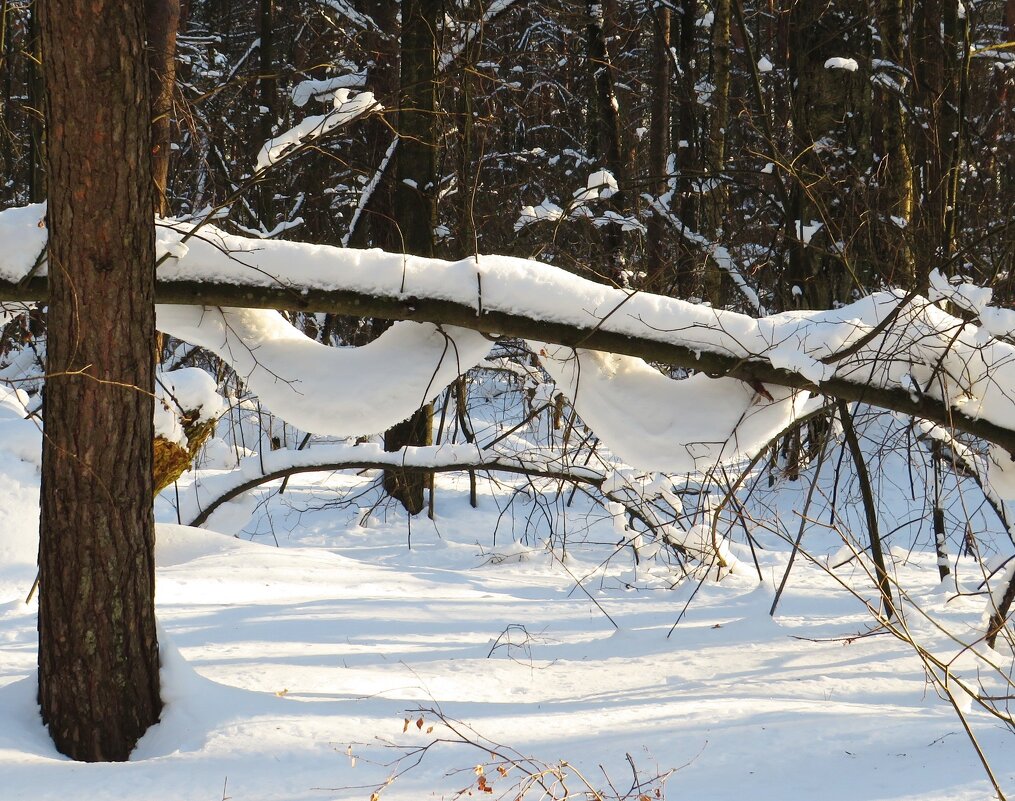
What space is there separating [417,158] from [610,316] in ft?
15.2

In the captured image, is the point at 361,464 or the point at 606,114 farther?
the point at 606,114

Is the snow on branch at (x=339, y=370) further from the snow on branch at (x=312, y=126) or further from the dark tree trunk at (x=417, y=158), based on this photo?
the dark tree trunk at (x=417, y=158)

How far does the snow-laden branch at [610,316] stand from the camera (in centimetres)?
363

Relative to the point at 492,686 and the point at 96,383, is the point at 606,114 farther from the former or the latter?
the point at 96,383

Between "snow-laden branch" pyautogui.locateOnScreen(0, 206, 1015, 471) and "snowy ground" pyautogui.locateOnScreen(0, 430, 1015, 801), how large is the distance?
1.26 metres

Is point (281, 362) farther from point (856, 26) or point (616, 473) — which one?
point (856, 26)

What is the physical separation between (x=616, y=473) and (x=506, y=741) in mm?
2867

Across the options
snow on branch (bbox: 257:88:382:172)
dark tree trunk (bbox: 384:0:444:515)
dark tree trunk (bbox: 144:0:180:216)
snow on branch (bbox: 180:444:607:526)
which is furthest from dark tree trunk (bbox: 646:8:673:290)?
snow on branch (bbox: 257:88:382:172)

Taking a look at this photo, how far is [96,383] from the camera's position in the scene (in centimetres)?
310

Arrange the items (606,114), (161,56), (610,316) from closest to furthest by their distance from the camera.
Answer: (610,316) → (161,56) → (606,114)

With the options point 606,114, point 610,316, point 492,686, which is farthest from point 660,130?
point 492,686

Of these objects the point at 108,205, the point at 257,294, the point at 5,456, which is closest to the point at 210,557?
the point at 5,456

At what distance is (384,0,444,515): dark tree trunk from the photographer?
752 centimetres

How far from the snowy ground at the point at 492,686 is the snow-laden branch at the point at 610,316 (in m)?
1.26
